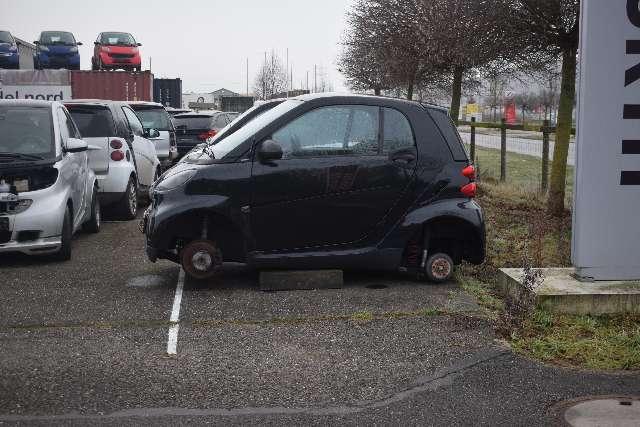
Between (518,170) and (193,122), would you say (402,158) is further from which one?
(193,122)

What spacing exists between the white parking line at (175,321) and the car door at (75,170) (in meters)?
2.45

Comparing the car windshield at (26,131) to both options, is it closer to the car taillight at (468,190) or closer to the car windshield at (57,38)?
the car taillight at (468,190)

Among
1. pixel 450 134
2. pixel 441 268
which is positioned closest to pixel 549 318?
pixel 441 268

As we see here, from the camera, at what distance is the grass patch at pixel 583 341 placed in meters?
5.50

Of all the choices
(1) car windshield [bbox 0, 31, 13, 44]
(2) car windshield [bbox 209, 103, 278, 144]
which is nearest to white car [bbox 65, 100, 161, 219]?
(2) car windshield [bbox 209, 103, 278, 144]

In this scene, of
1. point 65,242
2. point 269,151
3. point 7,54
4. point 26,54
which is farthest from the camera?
point 26,54

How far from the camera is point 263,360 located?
545 centimetres

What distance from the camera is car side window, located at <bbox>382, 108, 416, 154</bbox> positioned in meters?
7.50

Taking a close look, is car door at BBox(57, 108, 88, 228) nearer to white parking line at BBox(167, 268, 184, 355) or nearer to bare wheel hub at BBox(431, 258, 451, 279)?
white parking line at BBox(167, 268, 184, 355)

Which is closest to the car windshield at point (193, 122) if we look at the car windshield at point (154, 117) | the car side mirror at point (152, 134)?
the car windshield at point (154, 117)

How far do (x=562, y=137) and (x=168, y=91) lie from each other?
100 feet

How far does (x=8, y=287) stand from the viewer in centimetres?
757

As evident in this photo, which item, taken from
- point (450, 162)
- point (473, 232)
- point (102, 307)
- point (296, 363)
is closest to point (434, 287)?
point (473, 232)

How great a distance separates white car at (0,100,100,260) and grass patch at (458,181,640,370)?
4.39 meters
